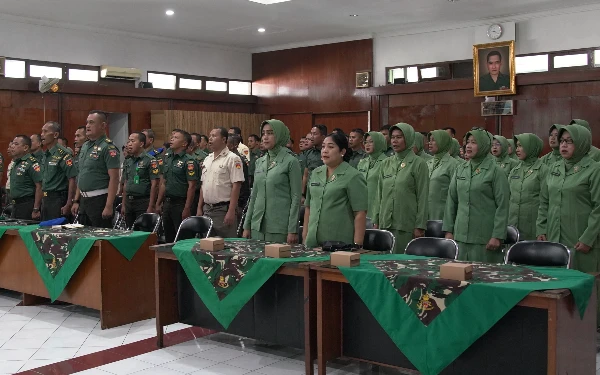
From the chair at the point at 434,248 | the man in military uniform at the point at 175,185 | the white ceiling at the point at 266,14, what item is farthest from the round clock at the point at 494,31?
the chair at the point at 434,248

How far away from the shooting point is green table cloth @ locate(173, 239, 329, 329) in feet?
12.9

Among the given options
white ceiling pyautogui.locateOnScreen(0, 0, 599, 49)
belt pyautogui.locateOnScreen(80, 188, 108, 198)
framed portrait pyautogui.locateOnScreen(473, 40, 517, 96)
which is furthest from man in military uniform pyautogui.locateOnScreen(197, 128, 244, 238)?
framed portrait pyautogui.locateOnScreen(473, 40, 517, 96)

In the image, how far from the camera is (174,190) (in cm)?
753

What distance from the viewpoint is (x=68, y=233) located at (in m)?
5.37

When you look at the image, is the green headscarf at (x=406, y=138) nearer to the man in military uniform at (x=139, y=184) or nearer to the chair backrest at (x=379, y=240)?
A: the chair backrest at (x=379, y=240)

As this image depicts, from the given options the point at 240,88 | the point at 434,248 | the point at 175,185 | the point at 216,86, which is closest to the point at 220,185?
the point at 175,185

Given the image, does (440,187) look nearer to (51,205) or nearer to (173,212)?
(173,212)

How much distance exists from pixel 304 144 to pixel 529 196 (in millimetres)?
4417

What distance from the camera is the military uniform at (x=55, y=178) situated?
23.1 feet

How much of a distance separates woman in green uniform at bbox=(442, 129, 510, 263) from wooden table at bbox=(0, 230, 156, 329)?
8.26ft

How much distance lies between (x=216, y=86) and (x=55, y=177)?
26.6 ft

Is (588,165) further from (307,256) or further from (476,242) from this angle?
(307,256)

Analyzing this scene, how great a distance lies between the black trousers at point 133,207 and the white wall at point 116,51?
5.58 metres

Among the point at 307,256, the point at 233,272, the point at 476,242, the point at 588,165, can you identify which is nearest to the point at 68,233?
the point at 233,272
